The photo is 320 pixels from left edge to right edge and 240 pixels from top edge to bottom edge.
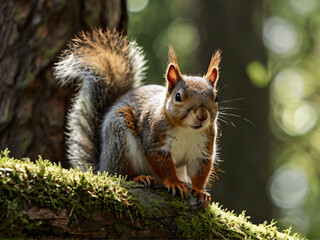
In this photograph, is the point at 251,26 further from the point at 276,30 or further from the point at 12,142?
the point at 276,30

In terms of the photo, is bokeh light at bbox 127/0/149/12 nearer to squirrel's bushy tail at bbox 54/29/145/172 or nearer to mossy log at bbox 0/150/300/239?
squirrel's bushy tail at bbox 54/29/145/172

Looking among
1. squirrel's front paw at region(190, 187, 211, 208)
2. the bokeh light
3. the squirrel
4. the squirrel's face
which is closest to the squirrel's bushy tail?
the squirrel

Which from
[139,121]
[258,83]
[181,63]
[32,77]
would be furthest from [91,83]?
[181,63]

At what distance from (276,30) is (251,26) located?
12.2 feet

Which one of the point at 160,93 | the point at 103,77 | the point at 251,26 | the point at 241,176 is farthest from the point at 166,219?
the point at 251,26

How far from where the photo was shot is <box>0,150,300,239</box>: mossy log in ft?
4.55

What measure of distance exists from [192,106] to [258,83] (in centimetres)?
171

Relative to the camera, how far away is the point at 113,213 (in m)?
1.55

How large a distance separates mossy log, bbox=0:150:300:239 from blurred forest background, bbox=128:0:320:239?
0.54m

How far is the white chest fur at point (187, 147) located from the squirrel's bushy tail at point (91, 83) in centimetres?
59

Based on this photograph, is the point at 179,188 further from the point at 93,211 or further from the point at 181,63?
the point at 181,63

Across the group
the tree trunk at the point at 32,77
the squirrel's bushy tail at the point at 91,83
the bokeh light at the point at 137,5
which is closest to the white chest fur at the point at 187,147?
the squirrel's bushy tail at the point at 91,83

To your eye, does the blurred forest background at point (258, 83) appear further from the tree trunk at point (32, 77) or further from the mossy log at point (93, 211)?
the tree trunk at point (32, 77)

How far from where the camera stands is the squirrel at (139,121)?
201 cm
